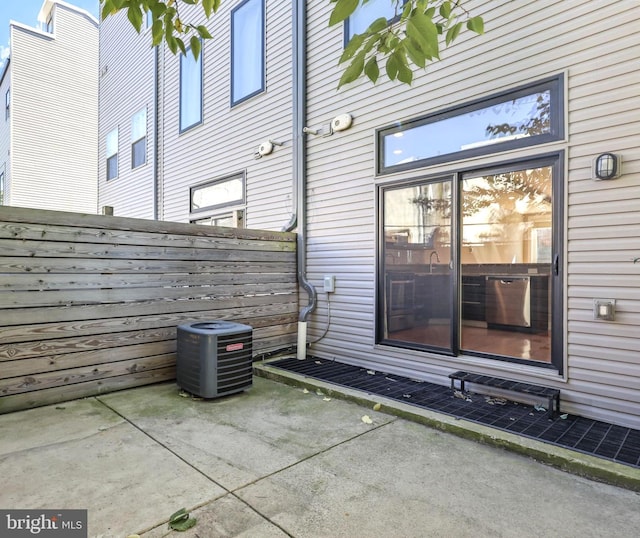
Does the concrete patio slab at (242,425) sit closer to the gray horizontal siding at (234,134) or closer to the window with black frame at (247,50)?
the gray horizontal siding at (234,134)

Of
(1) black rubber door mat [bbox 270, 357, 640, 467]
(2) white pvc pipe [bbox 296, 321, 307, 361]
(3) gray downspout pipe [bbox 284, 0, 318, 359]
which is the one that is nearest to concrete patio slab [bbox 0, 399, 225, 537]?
(1) black rubber door mat [bbox 270, 357, 640, 467]

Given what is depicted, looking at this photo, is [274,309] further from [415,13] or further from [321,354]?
[415,13]

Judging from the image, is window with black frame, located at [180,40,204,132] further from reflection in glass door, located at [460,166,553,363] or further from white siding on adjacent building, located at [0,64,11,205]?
white siding on adjacent building, located at [0,64,11,205]

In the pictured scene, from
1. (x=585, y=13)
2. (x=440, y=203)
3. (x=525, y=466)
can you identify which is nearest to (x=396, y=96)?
(x=440, y=203)

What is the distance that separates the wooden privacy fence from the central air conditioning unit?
1.35 feet

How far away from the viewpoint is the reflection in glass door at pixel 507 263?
3.20 m

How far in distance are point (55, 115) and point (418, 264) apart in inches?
509

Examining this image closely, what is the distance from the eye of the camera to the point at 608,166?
2760 millimetres

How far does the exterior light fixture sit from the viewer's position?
9.02 ft

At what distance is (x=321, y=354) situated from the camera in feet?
15.8

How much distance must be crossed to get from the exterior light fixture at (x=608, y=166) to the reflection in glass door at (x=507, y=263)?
35 centimetres

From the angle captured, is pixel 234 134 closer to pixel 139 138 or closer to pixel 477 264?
pixel 139 138

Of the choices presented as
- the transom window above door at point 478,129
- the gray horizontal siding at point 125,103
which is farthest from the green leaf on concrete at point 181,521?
the gray horizontal siding at point 125,103

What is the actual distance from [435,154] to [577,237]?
4.71 feet
